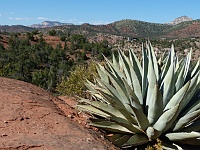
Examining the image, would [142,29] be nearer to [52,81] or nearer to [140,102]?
[52,81]

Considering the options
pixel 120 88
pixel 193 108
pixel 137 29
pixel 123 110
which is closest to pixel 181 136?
pixel 193 108

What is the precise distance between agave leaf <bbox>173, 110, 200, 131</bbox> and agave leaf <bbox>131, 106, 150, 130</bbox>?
329 millimetres

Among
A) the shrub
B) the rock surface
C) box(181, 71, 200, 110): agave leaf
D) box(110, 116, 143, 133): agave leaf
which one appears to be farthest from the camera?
the shrub

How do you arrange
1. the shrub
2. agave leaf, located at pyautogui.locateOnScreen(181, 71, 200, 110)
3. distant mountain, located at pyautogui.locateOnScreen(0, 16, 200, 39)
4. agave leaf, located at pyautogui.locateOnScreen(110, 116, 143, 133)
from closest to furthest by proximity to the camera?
agave leaf, located at pyautogui.locateOnScreen(110, 116, 143, 133), agave leaf, located at pyautogui.locateOnScreen(181, 71, 200, 110), the shrub, distant mountain, located at pyautogui.locateOnScreen(0, 16, 200, 39)

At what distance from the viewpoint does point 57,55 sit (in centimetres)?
5125

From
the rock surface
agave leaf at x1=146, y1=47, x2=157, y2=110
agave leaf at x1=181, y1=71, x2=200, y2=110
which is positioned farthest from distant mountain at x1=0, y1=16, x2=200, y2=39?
agave leaf at x1=181, y1=71, x2=200, y2=110

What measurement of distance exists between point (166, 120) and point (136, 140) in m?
0.43

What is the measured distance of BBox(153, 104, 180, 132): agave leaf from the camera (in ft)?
10.9

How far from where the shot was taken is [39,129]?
11.1 feet

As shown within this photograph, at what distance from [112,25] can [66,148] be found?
419ft

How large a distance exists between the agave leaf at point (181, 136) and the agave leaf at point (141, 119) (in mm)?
270

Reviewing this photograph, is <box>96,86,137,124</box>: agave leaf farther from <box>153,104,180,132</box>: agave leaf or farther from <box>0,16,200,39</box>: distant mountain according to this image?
<box>0,16,200,39</box>: distant mountain

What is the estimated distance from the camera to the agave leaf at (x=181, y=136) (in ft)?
10.9

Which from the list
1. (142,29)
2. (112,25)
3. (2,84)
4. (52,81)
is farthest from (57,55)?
(112,25)
